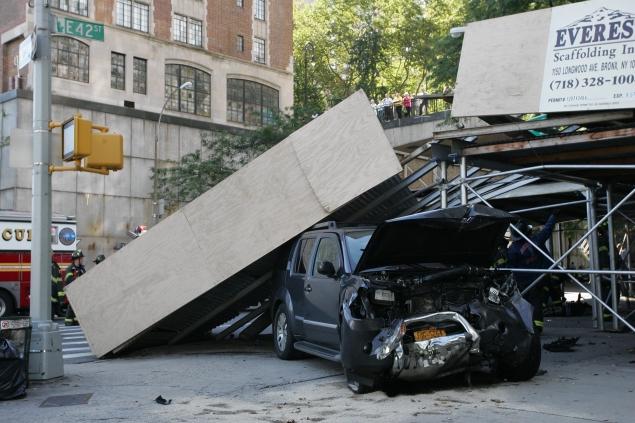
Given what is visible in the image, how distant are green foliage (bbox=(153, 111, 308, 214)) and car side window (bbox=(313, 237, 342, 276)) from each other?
22.7 meters

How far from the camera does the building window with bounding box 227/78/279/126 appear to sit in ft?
147

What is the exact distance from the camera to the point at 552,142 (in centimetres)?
963

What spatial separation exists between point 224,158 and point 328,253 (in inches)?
1094

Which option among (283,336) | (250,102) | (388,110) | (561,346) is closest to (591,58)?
(561,346)

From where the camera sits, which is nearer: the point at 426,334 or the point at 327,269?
the point at 426,334

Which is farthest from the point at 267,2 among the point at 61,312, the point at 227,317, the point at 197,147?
the point at 227,317

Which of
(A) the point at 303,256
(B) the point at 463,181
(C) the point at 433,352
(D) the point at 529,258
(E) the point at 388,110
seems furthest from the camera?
(E) the point at 388,110

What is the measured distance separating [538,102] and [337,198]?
2920mm

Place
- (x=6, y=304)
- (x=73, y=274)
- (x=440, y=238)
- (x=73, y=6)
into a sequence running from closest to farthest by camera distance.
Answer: (x=440, y=238) → (x=73, y=274) → (x=6, y=304) → (x=73, y=6)

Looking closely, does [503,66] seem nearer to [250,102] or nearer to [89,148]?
[89,148]

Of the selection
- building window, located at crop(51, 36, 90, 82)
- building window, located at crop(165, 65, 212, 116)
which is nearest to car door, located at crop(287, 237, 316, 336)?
building window, located at crop(51, 36, 90, 82)

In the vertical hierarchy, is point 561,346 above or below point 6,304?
above

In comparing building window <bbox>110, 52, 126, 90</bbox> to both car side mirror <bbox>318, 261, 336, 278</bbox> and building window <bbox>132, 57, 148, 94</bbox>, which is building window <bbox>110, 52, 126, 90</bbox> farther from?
car side mirror <bbox>318, 261, 336, 278</bbox>

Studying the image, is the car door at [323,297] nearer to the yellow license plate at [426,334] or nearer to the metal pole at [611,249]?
the yellow license plate at [426,334]
